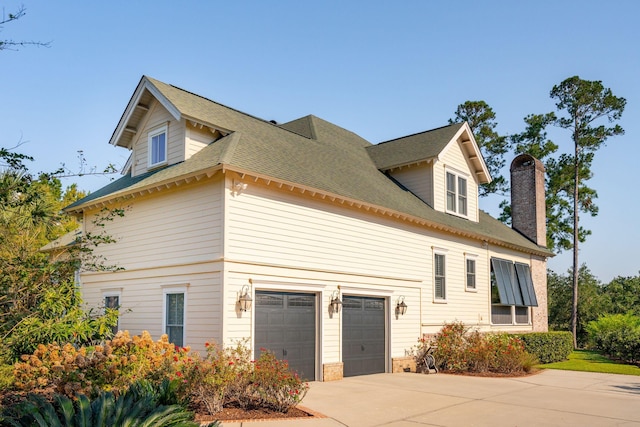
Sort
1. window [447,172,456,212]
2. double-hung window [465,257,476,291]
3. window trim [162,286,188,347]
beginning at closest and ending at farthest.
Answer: window trim [162,286,188,347] → double-hung window [465,257,476,291] → window [447,172,456,212]

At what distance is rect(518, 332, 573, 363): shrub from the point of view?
73.9 feet

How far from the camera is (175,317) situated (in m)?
14.5

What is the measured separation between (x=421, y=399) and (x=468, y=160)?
1402 centimetres

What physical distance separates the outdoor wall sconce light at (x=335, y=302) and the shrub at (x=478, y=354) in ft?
15.6

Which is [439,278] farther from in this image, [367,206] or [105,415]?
[105,415]

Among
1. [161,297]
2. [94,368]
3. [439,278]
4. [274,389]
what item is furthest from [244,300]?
[439,278]

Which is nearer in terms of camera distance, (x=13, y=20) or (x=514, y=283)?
(x=13, y=20)

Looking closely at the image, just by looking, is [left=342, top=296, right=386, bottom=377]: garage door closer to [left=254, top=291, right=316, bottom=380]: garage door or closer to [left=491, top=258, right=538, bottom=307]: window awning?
[left=254, top=291, right=316, bottom=380]: garage door

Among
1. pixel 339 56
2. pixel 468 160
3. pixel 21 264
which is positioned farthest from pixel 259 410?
pixel 468 160

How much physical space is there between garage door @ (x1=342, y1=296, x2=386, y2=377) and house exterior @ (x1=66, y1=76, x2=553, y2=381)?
56mm

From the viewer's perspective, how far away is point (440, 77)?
18.0 m

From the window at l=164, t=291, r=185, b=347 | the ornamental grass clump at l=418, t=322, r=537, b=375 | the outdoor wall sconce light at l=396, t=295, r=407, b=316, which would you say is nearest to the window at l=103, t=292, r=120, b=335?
the window at l=164, t=291, r=185, b=347

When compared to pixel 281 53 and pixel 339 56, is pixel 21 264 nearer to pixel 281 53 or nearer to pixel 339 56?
pixel 281 53

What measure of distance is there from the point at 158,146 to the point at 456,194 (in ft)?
40.3
